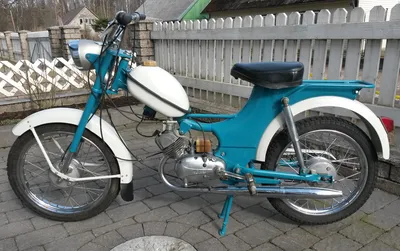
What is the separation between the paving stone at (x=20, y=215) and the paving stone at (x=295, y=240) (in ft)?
6.33

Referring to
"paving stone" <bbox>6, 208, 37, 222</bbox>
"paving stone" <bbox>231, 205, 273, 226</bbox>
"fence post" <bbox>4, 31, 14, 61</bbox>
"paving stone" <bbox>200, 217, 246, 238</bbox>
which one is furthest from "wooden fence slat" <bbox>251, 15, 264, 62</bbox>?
"fence post" <bbox>4, 31, 14, 61</bbox>

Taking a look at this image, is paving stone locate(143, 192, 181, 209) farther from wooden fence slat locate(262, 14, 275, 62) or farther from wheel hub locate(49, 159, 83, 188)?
wooden fence slat locate(262, 14, 275, 62)

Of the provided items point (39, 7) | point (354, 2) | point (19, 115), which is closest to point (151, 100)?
point (19, 115)

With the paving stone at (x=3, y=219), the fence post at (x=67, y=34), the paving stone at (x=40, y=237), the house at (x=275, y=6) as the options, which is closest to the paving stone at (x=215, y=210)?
the paving stone at (x=40, y=237)


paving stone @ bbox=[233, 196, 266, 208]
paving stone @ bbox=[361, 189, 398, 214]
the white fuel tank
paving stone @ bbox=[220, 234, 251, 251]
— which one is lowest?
paving stone @ bbox=[220, 234, 251, 251]

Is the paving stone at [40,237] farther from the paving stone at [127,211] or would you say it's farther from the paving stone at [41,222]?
the paving stone at [127,211]

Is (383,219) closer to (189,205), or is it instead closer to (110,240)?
(189,205)

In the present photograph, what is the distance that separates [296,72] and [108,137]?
140 centimetres

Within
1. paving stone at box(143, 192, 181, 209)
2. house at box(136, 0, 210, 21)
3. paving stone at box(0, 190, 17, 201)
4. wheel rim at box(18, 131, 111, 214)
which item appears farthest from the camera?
house at box(136, 0, 210, 21)

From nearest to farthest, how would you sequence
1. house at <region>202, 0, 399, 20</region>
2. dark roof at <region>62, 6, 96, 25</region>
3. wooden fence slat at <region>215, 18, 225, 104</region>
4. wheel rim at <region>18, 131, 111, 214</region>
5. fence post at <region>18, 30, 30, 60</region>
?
wheel rim at <region>18, 131, 111, 214</region>
wooden fence slat at <region>215, 18, 225, 104</region>
fence post at <region>18, 30, 30, 60</region>
house at <region>202, 0, 399, 20</region>
dark roof at <region>62, 6, 96, 25</region>

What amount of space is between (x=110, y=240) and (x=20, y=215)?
2.93 ft

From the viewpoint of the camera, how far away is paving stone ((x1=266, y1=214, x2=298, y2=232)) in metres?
2.44

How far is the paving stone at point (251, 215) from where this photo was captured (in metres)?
2.54

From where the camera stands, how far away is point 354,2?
1559 centimetres
